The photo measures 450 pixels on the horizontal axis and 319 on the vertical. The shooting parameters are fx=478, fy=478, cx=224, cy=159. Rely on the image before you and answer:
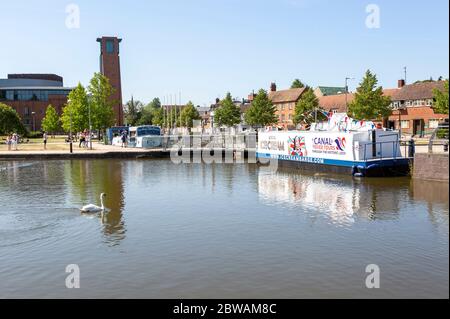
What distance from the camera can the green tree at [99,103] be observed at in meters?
78.4

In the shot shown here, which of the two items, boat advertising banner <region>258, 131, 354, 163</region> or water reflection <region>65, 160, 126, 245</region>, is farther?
boat advertising banner <region>258, 131, 354, 163</region>

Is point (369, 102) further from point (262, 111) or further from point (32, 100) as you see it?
point (32, 100)

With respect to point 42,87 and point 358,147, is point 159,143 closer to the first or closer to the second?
point 358,147

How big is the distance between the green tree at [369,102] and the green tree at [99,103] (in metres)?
40.3

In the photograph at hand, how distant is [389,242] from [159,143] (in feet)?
146

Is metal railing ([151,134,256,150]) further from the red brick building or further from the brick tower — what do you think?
the brick tower

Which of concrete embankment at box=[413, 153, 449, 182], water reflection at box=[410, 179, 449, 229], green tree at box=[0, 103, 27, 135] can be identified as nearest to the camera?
water reflection at box=[410, 179, 449, 229]

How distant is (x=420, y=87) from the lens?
2963 inches

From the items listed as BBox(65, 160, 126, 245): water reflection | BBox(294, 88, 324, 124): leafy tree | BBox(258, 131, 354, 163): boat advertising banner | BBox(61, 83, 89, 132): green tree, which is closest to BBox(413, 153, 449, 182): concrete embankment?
BBox(258, 131, 354, 163): boat advertising banner

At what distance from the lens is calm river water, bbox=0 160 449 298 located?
1184 centimetres

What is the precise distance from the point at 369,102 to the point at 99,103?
43615 millimetres

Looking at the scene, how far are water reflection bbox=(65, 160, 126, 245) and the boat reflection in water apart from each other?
7.45 metres

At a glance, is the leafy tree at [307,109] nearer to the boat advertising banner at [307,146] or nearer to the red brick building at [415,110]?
the red brick building at [415,110]
